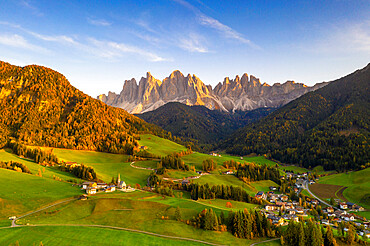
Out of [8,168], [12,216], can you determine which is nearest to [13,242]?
[12,216]

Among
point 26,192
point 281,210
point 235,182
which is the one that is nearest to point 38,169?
point 26,192

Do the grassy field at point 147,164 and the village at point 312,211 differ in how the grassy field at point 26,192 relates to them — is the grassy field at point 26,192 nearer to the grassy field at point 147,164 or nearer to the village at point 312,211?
the grassy field at point 147,164

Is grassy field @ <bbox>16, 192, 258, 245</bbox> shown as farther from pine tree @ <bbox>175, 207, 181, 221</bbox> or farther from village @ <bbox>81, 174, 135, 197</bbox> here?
village @ <bbox>81, 174, 135, 197</bbox>

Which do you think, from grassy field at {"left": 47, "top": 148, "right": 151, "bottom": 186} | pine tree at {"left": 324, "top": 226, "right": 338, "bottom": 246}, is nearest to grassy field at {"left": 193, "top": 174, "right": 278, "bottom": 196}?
grassy field at {"left": 47, "top": 148, "right": 151, "bottom": 186}

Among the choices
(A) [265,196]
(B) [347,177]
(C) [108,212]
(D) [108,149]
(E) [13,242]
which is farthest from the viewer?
(D) [108,149]

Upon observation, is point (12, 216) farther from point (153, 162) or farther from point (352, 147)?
point (352, 147)

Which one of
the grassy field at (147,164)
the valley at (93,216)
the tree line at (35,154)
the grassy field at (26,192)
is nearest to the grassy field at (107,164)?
the grassy field at (147,164)

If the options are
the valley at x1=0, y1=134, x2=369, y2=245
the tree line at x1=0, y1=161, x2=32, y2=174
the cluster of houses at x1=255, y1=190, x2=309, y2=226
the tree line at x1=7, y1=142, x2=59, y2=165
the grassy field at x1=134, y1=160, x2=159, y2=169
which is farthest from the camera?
the grassy field at x1=134, y1=160, x2=159, y2=169

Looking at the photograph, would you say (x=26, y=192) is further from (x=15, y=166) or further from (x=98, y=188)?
(x=15, y=166)
